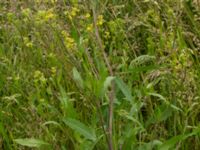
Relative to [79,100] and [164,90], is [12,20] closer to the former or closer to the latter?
[79,100]

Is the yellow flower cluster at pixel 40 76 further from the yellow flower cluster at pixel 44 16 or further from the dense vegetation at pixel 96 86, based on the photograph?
the yellow flower cluster at pixel 44 16

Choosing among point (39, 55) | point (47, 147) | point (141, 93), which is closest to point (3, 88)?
point (39, 55)

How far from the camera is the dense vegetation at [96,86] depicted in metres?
1.69

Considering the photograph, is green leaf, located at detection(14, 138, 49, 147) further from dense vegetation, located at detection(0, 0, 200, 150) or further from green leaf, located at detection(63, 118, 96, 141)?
green leaf, located at detection(63, 118, 96, 141)

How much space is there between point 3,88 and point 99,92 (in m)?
0.90

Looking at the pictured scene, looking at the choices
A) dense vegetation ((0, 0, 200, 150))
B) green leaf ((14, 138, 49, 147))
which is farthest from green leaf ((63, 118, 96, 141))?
green leaf ((14, 138, 49, 147))

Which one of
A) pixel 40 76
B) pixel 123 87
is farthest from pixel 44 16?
pixel 123 87

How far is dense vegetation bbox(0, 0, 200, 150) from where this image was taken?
1693mm

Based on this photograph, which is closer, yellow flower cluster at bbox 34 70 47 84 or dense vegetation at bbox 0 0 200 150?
dense vegetation at bbox 0 0 200 150

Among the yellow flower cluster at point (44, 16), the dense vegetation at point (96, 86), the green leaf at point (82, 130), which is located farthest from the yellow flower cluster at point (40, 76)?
the green leaf at point (82, 130)

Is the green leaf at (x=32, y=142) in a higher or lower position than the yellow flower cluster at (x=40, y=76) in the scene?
lower

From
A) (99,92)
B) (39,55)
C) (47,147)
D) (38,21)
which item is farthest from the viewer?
(39,55)

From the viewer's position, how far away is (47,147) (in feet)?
5.97

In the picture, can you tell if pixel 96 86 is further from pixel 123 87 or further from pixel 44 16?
pixel 44 16
